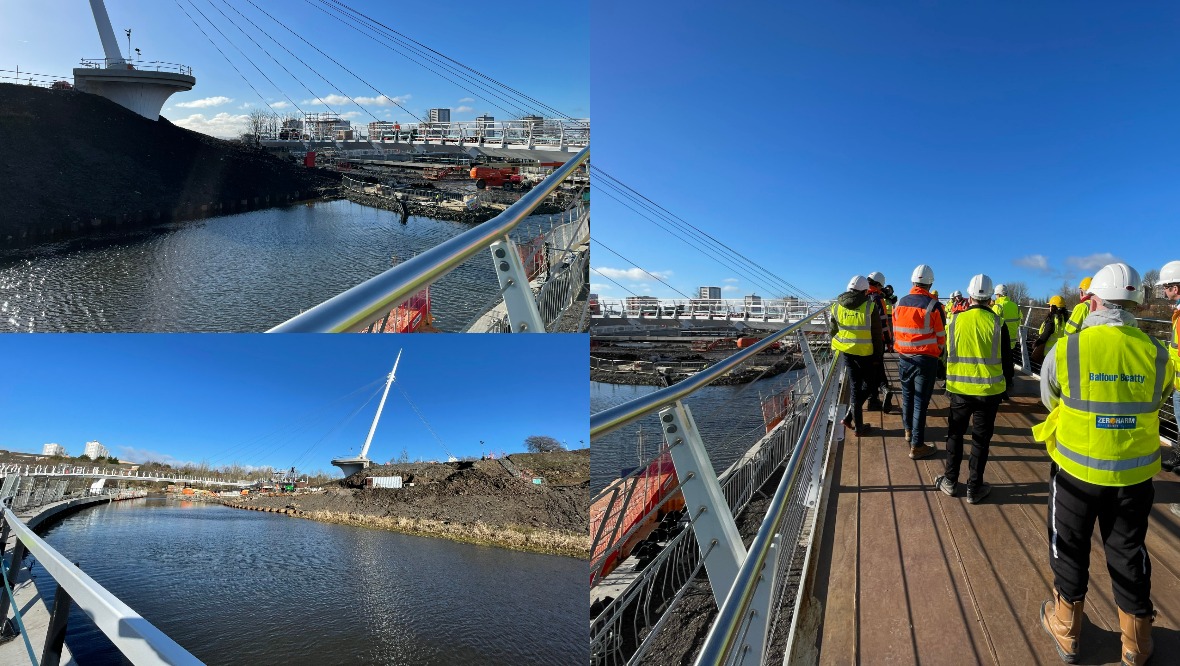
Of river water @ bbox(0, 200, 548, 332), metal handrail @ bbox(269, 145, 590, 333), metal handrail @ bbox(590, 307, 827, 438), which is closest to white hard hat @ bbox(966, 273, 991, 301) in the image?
metal handrail @ bbox(590, 307, 827, 438)

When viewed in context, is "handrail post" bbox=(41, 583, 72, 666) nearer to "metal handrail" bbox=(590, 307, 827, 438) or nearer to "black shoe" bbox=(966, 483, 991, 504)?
"metal handrail" bbox=(590, 307, 827, 438)

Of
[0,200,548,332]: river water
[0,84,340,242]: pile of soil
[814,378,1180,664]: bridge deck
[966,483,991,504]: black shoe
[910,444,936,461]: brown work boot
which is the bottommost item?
[814,378,1180,664]: bridge deck

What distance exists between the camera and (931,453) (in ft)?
9.86

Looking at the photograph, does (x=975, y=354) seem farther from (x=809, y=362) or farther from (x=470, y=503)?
(x=470, y=503)

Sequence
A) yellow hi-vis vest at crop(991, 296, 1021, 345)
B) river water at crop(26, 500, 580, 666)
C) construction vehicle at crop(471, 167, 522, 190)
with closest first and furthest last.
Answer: yellow hi-vis vest at crop(991, 296, 1021, 345) → river water at crop(26, 500, 580, 666) → construction vehicle at crop(471, 167, 522, 190)

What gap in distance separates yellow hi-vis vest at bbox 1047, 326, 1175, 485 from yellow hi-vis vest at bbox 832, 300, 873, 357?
6.54 feet

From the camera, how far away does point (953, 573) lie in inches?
69.9

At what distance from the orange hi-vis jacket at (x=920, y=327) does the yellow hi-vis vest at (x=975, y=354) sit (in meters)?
0.48

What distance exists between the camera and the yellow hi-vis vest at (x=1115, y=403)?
1.38 metres

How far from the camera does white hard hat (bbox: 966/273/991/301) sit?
248 centimetres

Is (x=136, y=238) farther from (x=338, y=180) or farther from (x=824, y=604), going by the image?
(x=824, y=604)

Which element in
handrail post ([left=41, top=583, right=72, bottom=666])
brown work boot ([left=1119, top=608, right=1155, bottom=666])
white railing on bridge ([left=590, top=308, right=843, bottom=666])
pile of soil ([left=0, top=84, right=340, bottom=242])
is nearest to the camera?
white railing on bridge ([left=590, top=308, right=843, bottom=666])

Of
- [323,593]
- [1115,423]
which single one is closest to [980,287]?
[1115,423]

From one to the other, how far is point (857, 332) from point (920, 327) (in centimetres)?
48
